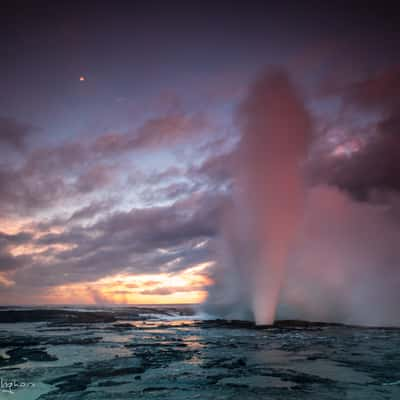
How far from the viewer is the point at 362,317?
53906mm

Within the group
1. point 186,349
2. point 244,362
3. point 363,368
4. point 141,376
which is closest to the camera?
point 141,376

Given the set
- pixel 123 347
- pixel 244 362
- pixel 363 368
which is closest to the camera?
pixel 363 368

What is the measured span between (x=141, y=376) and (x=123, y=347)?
1198 cm

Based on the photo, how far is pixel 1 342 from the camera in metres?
31.2

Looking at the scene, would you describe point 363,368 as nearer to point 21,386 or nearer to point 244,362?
point 244,362

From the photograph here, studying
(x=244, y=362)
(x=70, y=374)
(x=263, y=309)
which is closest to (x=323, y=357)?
(x=244, y=362)

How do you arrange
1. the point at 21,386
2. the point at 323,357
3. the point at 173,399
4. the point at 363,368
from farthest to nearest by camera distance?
1. the point at 323,357
2. the point at 363,368
3. the point at 21,386
4. the point at 173,399

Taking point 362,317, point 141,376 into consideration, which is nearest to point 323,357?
point 141,376

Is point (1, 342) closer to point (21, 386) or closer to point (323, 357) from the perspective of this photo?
point (21, 386)

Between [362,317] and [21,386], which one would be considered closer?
[21,386]

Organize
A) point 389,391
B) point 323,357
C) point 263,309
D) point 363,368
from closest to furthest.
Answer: point 389,391 < point 363,368 < point 323,357 < point 263,309

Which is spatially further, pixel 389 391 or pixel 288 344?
pixel 288 344

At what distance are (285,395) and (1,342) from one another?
91.0 feet

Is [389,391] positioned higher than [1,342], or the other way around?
[389,391]
